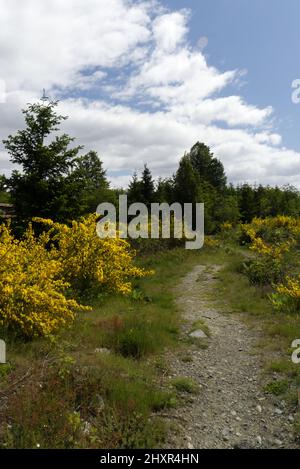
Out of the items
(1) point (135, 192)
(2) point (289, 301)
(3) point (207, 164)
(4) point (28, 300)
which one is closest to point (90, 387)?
(4) point (28, 300)

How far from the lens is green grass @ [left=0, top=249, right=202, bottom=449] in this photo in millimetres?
3857

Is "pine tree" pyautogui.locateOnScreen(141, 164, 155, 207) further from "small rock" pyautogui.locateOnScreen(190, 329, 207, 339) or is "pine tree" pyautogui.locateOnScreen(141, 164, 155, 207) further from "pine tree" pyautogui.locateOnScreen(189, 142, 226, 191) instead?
"pine tree" pyautogui.locateOnScreen(189, 142, 226, 191)

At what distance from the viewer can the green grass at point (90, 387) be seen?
3857 millimetres

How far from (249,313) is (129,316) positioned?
2846mm

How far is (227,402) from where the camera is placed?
15.9 ft

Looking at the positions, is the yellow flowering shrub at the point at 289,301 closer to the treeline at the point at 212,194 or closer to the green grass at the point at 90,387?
the green grass at the point at 90,387

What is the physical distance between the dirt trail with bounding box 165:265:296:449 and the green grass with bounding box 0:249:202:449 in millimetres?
270

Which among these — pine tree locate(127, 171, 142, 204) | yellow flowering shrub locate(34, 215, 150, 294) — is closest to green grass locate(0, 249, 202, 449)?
yellow flowering shrub locate(34, 215, 150, 294)

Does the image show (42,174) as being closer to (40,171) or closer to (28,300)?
(40,171)

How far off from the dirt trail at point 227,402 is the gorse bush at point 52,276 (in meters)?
2.09

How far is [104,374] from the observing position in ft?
15.8

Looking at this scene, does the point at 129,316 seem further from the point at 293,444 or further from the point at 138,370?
Result: the point at 293,444

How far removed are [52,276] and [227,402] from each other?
3.59 meters

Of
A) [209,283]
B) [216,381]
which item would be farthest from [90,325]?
[209,283]
